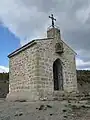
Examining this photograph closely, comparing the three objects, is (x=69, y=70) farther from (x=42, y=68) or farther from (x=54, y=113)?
(x=54, y=113)

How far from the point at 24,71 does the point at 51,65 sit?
2.05 m

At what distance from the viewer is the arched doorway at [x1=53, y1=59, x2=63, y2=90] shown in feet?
51.0

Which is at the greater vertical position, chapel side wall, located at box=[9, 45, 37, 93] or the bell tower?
the bell tower

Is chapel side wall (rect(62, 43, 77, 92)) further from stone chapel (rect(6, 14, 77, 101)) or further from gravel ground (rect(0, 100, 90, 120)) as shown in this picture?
gravel ground (rect(0, 100, 90, 120))

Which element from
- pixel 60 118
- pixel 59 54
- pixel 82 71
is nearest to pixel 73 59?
pixel 59 54

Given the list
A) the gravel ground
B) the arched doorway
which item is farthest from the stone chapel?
the gravel ground

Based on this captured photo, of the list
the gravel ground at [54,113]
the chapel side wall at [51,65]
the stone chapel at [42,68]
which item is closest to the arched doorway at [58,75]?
the stone chapel at [42,68]

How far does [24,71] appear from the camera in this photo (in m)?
14.9

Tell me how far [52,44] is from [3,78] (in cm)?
1071

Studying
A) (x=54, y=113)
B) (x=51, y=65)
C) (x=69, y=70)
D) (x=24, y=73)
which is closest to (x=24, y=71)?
(x=24, y=73)

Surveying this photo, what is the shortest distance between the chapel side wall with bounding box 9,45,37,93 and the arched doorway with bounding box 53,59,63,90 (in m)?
2.23

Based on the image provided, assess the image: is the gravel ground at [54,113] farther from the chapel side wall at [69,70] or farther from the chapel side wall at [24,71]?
the chapel side wall at [69,70]

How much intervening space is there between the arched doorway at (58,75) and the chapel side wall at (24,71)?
223 centimetres

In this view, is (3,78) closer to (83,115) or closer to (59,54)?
(59,54)
